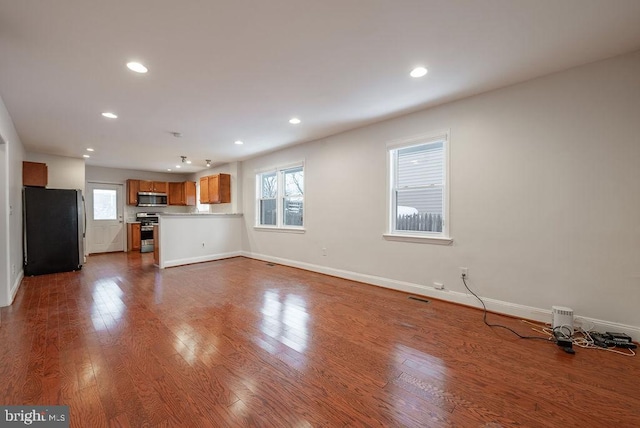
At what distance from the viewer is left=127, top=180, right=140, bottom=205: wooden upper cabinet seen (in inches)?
315

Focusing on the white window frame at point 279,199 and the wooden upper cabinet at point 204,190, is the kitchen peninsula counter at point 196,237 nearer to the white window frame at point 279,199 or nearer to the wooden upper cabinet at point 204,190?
the white window frame at point 279,199

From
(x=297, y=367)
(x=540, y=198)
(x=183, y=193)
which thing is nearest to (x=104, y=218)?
(x=183, y=193)

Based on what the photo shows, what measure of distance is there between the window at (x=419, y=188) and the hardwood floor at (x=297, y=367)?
1060 millimetres

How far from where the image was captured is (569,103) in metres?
2.63

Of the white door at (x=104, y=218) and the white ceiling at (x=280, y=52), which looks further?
the white door at (x=104, y=218)

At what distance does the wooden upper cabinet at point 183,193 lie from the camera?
8.81m

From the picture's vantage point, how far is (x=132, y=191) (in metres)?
8.02

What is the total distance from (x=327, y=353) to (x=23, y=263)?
5946 mm

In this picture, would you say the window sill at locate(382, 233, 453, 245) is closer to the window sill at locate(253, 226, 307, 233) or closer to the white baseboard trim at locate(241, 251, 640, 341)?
the white baseboard trim at locate(241, 251, 640, 341)

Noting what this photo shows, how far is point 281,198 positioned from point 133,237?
17.3ft

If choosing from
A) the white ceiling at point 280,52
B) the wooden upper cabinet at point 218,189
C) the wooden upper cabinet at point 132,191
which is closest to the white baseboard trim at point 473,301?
the white ceiling at point 280,52

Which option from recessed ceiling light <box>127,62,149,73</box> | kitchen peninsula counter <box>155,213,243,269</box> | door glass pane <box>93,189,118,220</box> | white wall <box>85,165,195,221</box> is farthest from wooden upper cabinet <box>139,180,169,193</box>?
recessed ceiling light <box>127,62,149,73</box>

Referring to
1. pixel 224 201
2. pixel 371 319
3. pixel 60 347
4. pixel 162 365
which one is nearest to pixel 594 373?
pixel 371 319

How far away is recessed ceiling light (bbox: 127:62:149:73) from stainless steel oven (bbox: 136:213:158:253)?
6.70 meters
